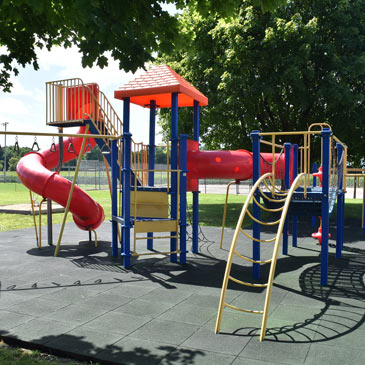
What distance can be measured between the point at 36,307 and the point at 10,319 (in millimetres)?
502

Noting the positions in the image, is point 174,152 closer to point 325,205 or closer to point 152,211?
point 152,211

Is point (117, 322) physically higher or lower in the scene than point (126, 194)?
lower

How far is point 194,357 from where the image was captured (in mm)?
4047

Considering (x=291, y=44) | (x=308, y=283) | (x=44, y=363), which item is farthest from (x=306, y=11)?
(x=44, y=363)

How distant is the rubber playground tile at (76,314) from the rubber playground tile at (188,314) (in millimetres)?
892

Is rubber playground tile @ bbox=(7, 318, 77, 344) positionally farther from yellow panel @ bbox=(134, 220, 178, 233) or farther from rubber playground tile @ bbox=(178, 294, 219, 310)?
yellow panel @ bbox=(134, 220, 178, 233)

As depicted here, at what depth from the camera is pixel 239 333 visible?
4.71 meters

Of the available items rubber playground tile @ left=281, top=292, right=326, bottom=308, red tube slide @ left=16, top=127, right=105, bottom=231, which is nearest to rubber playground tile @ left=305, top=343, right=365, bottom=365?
rubber playground tile @ left=281, top=292, right=326, bottom=308

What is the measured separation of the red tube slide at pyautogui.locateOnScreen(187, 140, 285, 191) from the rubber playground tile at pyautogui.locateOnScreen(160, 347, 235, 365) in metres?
5.43

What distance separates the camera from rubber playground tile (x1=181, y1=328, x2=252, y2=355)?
424 centimetres

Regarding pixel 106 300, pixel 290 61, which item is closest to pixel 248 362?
pixel 106 300

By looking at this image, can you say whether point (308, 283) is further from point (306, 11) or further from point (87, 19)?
point (306, 11)

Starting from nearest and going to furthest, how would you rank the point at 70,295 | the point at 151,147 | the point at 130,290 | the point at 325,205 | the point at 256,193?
the point at 70,295, the point at 130,290, the point at 325,205, the point at 256,193, the point at 151,147

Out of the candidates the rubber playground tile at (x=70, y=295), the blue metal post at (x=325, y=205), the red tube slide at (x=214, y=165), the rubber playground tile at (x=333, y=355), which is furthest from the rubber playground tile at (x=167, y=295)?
the red tube slide at (x=214, y=165)
